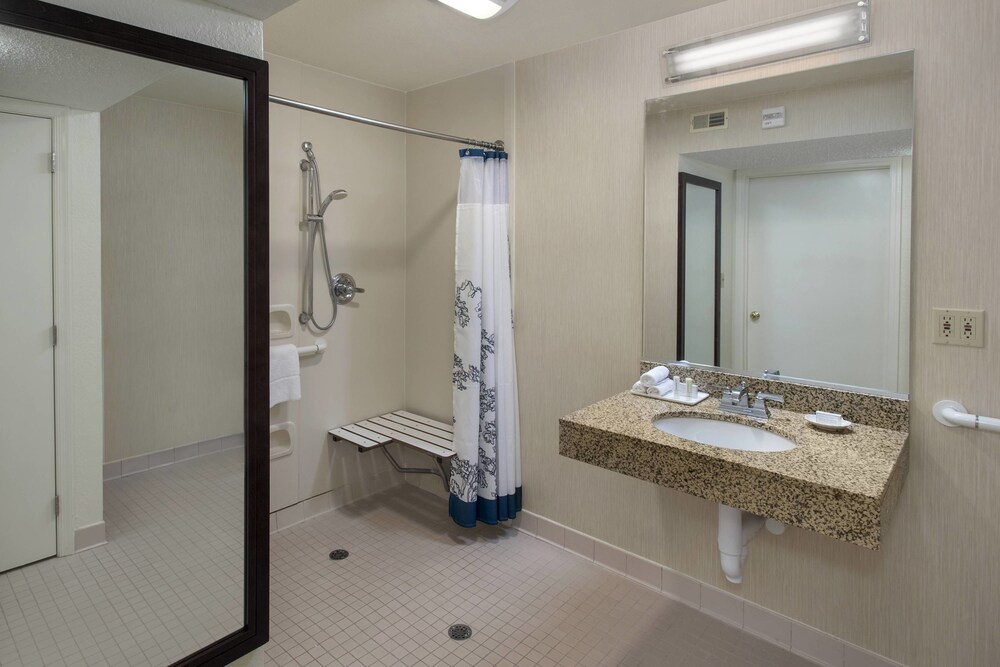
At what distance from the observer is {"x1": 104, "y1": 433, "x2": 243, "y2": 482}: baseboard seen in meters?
1.43

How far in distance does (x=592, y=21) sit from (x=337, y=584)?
2.67 m

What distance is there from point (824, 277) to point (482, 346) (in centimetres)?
152

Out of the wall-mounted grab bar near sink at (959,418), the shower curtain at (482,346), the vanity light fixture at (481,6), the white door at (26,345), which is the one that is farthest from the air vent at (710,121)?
the white door at (26,345)

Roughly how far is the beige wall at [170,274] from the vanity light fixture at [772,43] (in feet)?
5.57

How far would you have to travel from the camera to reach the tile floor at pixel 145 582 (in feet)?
4.23

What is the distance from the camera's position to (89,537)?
1.40 m

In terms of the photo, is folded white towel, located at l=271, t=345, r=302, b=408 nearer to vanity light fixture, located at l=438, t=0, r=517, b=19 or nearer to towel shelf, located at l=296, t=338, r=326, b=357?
towel shelf, located at l=296, t=338, r=326, b=357

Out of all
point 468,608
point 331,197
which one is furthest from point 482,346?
point 468,608

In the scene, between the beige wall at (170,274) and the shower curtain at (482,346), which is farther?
the shower curtain at (482,346)

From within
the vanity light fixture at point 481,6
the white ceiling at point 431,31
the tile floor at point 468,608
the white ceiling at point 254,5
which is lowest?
the tile floor at point 468,608

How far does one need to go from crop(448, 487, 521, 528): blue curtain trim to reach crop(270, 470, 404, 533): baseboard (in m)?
0.72

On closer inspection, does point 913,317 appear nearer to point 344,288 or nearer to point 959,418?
point 959,418

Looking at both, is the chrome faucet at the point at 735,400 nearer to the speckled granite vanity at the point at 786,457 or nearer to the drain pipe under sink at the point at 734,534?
the speckled granite vanity at the point at 786,457

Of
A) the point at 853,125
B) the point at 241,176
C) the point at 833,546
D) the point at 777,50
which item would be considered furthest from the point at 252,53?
the point at 833,546
